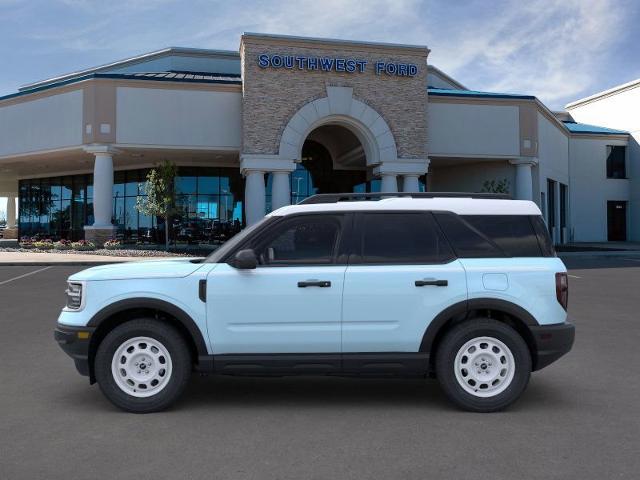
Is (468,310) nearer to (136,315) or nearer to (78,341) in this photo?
(136,315)

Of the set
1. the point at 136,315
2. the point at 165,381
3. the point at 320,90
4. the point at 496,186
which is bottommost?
the point at 165,381

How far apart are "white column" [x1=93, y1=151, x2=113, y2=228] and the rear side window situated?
995 inches

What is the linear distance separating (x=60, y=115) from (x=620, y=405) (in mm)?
28963

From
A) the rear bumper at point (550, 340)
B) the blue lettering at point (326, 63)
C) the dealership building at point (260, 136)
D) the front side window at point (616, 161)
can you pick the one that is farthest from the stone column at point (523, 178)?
the rear bumper at point (550, 340)

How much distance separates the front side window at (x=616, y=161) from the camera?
41.7m

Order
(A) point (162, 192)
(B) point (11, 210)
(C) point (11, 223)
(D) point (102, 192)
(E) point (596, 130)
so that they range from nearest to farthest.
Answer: (A) point (162, 192)
(D) point (102, 192)
(E) point (596, 130)
(B) point (11, 210)
(C) point (11, 223)

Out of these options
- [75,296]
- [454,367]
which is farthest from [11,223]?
[454,367]

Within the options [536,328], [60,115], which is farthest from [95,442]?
[60,115]

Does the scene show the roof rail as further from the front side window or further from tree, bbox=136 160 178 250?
the front side window

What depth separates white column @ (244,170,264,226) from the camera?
27.2 meters

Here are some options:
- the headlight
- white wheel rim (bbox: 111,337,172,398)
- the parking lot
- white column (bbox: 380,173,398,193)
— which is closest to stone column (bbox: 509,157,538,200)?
white column (bbox: 380,173,398,193)

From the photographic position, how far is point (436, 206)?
5.33m

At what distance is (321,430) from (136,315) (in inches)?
76.4

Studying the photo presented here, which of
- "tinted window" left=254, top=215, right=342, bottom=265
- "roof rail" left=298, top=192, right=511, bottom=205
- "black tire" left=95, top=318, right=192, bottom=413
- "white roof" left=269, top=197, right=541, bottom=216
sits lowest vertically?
"black tire" left=95, top=318, right=192, bottom=413
